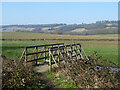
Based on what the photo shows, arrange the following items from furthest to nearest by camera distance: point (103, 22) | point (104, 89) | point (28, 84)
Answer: point (103, 22) → point (28, 84) → point (104, 89)

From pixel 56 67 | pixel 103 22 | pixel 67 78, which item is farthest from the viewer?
pixel 103 22

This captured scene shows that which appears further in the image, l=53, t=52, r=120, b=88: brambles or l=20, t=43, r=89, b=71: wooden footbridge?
l=20, t=43, r=89, b=71: wooden footbridge

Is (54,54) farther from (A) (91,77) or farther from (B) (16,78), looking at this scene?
(B) (16,78)

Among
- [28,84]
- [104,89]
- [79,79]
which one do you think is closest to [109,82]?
[104,89]

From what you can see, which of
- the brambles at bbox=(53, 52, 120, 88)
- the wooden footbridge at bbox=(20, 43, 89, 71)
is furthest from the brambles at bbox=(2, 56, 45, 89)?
the wooden footbridge at bbox=(20, 43, 89, 71)

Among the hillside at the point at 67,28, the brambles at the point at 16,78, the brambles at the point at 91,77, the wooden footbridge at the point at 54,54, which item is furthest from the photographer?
the hillside at the point at 67,28

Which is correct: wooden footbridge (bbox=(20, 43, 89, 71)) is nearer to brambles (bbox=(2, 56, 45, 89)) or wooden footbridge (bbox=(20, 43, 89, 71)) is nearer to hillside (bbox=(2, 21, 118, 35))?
brambles (bbox=(2, 56, 45, 89))

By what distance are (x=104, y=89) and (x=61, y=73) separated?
11.8 feet

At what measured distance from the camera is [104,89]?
9.20m

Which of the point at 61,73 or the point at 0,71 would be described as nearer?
the point at 0,71

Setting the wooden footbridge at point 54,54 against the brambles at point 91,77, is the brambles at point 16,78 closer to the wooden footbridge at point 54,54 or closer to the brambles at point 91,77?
the brambles at point 91,77

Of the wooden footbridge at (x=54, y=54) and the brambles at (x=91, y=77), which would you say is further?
the wooden footbridge at (x=54, y=54)

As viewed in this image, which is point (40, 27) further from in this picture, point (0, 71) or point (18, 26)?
point (0, 71)

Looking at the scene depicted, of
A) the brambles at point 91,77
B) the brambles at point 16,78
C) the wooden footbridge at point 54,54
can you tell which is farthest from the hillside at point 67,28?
the brambles at point 16,78
